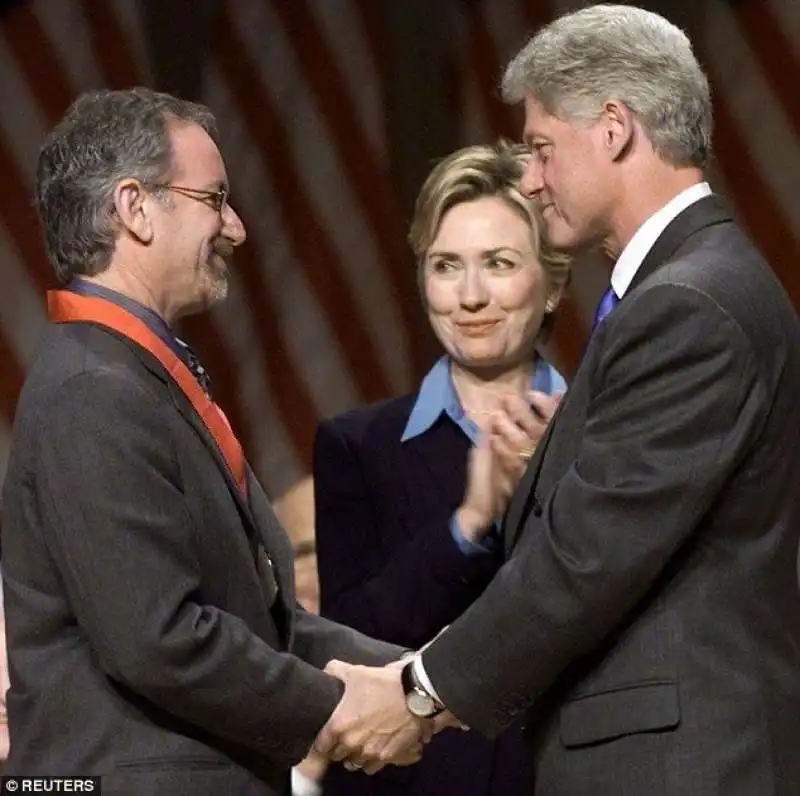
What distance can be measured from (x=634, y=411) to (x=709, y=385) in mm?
94

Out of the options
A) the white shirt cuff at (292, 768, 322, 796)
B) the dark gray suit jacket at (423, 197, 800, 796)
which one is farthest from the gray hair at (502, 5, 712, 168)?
the white shirt cuff at (292, 768, 322, 796)

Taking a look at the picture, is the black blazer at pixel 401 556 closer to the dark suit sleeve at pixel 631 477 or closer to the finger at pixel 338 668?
the finger at pixel 338 668

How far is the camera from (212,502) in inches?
88.5

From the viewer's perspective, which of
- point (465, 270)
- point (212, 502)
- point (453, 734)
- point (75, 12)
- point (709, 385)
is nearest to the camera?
point (709, 385)

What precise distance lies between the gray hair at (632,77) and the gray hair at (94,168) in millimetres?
528

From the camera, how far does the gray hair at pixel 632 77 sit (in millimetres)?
2309

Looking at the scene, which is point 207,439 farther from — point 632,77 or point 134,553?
point 632,77

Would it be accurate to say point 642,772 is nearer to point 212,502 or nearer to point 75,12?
point 212,502

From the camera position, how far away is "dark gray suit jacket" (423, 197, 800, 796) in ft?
6.91

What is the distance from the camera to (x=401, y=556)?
280 centimetres

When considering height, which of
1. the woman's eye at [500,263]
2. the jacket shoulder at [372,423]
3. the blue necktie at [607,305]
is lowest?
the jacket shoulder at [372,423]

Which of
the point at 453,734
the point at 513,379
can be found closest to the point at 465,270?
the point at 513,379

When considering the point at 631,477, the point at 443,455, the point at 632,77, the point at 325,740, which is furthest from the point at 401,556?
the point at 632,77

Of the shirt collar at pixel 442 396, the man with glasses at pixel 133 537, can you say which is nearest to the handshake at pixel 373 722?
the man with glasses at pixel 133 537
